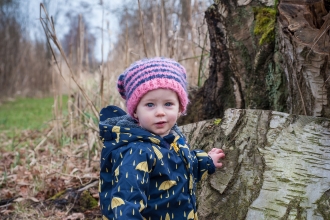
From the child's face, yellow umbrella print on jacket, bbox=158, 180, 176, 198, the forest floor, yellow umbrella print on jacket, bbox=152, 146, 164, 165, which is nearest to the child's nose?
the child's face

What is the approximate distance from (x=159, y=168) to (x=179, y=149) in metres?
0.16

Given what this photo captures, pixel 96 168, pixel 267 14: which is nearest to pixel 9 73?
pixel 96 168

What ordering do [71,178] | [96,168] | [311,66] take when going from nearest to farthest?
[311,66] < [71,178] < [96,168]

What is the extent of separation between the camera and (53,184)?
356 centimetres

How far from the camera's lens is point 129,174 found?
1.65 m

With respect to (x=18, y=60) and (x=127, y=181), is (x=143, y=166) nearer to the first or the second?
(x=127, y=181)

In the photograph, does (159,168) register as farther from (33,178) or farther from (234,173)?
(33,178)

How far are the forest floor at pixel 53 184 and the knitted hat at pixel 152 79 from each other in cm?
134

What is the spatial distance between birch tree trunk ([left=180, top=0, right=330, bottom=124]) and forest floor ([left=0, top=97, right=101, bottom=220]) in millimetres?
981

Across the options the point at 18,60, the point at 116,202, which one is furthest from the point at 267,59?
the point at 18,60

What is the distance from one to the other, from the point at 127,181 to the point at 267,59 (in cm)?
145

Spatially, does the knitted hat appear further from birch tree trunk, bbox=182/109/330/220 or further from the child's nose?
birch tree trunk, bbox=182/109/330/220

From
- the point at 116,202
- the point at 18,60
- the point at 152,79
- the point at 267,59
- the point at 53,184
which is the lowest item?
the point at 53,184

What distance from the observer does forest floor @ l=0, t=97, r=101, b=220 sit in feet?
9.91
